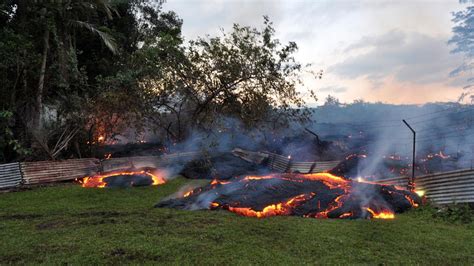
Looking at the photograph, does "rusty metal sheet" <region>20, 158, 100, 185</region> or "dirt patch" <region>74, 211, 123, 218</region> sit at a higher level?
"rusty metal sheet" <region>20, 158, 100, 185</region>

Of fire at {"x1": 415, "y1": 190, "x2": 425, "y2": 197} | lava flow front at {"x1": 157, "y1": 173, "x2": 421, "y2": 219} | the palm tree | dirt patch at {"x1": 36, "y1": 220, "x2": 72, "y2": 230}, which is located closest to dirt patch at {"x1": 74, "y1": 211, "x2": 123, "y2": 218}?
dirt patch at {"x1": 36, "y1": 220, "x2": 72, "y2": 230}

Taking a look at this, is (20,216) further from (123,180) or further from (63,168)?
(63,168)

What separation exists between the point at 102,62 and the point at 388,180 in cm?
1720

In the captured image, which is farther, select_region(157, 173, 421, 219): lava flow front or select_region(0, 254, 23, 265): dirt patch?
select_region(157, 173, 421, 219): lava flow front

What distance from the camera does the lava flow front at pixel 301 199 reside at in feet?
31.9

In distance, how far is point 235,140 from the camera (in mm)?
23266

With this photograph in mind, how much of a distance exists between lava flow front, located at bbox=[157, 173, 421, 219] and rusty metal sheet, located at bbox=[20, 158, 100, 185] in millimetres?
6302

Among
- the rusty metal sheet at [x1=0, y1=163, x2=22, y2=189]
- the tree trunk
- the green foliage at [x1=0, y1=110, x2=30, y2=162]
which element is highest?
the tree trunk

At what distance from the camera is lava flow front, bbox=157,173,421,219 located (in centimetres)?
971

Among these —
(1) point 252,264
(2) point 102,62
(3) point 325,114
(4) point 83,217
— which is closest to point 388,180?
(1) point 252,264

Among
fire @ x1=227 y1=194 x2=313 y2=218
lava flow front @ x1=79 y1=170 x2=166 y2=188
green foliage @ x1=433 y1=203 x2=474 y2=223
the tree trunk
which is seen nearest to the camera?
green foliage @ x1=433 y1=203 x2=474 y2=223

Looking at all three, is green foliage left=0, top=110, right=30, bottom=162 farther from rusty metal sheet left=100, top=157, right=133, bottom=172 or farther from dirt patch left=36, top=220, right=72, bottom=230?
dirt patch left=36, top=220, right=72, bottom=230

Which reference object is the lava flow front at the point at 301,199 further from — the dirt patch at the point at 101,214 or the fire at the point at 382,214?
the dirt patch at the point at 101,214

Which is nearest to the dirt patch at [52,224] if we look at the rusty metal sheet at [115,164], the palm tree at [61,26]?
the rusty metal sheet at [115,164]
